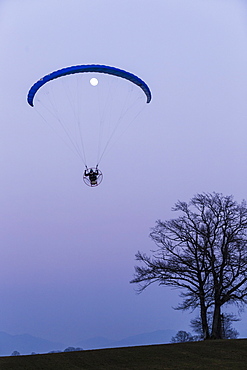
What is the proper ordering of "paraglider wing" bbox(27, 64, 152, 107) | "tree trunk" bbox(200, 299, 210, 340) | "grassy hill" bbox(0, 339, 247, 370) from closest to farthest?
"grassy hill" bbox(0, 339, 247, 370) → "paraglider wing" bbox(27, 64, 152, 107) → "tree trunk" bbox(200, 299, 210, 340)

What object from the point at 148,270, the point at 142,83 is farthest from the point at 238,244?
the point at 142,83

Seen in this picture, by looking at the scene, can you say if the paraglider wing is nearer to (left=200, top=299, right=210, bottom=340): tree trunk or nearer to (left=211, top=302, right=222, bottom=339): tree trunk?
(left=200, top=299, right=210, bottom=340): tree trunk

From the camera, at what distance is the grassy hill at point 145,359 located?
18.8 meters

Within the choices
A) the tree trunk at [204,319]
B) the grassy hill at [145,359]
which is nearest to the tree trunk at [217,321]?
the tree trunk at [204,319]

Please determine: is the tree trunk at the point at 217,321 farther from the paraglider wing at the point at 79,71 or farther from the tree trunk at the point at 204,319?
the paraglider wing at the point at 79,71

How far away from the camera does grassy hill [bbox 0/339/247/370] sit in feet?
61.8

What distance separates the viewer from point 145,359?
803 inches

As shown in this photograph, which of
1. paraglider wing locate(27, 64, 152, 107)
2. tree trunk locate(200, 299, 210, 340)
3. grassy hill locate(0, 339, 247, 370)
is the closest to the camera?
grassy hill locate(0, 339, 247, 370)

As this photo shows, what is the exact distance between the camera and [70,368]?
61.0 ft

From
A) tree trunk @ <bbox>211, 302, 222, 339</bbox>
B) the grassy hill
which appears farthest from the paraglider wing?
tree trunk @ <bbox>211, 302, 222, 339</bbox>

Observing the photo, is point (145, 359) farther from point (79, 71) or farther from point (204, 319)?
point (79, 71)

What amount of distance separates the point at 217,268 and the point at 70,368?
13.6m

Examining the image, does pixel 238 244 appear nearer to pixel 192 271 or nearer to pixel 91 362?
pixel 192 271

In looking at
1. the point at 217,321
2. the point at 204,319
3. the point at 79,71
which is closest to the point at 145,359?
the point at 204,319
